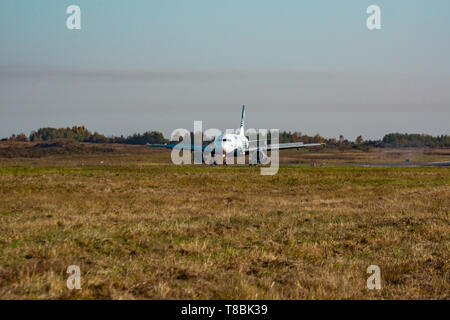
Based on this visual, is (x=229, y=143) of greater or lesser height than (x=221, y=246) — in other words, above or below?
above

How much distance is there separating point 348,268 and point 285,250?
2645 mm

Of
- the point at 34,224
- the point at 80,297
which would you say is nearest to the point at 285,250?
the point at 80,297

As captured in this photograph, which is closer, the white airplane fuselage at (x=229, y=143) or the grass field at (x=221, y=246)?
the grass field at (x=221, y=246)

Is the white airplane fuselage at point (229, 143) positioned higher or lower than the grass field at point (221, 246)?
higher

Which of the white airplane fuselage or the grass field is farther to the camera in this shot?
the white airplane fuselage

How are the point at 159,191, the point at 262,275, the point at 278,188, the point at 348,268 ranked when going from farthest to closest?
the point at 278,188
the point at 159,191
the point at 348,268
the point at 262,275

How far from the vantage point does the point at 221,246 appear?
1595cm

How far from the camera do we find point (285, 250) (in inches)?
609

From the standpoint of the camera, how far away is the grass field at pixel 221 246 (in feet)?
35.8

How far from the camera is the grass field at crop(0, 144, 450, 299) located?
35.8 feet

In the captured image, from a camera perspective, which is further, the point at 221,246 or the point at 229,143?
the point at 229,143

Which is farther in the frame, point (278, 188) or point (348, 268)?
point (278, 188)

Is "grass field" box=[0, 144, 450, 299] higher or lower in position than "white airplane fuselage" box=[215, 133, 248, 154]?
lower

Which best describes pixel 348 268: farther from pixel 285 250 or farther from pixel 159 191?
pixel 159 191
